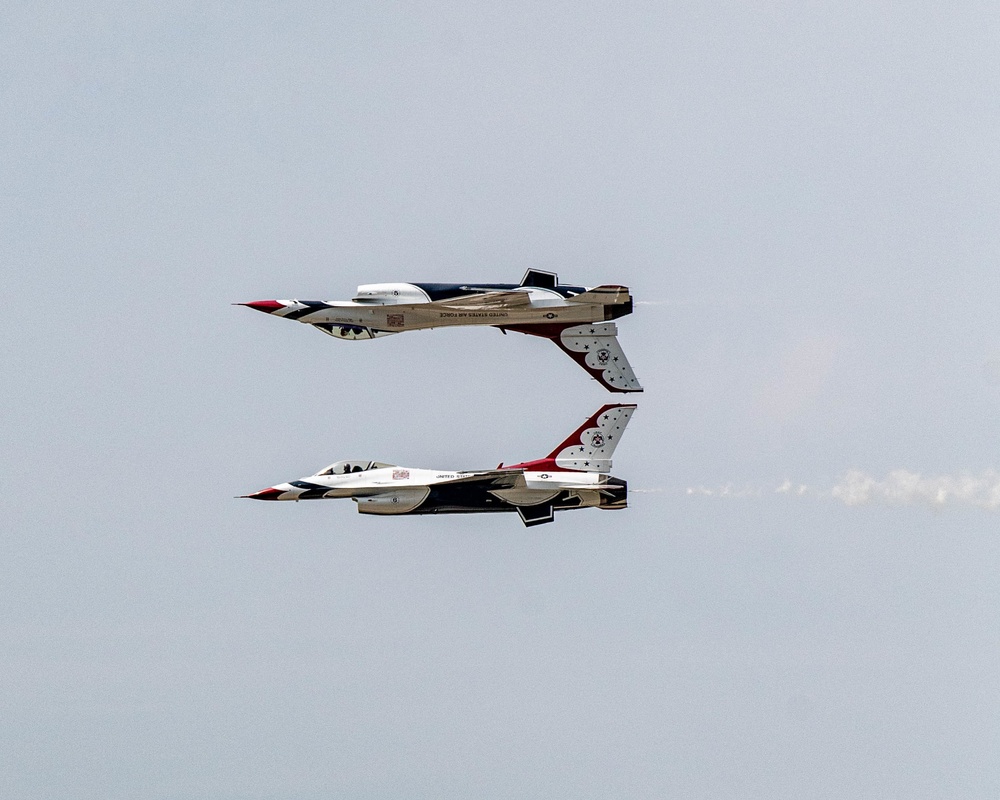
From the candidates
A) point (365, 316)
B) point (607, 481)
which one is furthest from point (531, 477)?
point (365, 316)

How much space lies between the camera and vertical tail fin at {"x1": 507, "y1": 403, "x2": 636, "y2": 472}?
79.9 m

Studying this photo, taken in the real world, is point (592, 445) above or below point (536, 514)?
above

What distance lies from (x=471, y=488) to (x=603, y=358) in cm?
706

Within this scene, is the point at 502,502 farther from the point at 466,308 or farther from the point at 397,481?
the point at 466,308

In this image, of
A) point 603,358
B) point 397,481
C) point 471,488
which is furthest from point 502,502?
point 603,358

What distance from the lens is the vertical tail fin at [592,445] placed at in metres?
79.9

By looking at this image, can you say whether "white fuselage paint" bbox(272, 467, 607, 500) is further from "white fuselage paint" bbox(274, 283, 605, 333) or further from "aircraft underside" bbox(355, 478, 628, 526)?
"white fuselage paint" bbox(274, 283, 605, 333)

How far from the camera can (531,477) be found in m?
78.8

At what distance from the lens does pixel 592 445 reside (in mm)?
80438

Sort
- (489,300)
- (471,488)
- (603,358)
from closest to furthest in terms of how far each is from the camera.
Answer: (471,488), (489,300), (603,358)

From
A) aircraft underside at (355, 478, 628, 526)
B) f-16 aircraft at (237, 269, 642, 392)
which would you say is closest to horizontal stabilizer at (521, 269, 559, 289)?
f-16 aircraft at (237, 269, 642, 392)

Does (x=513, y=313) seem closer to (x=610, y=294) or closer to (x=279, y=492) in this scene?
(x=610, y=294)

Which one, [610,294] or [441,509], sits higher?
[610,294]

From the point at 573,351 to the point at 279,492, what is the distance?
11.3m
